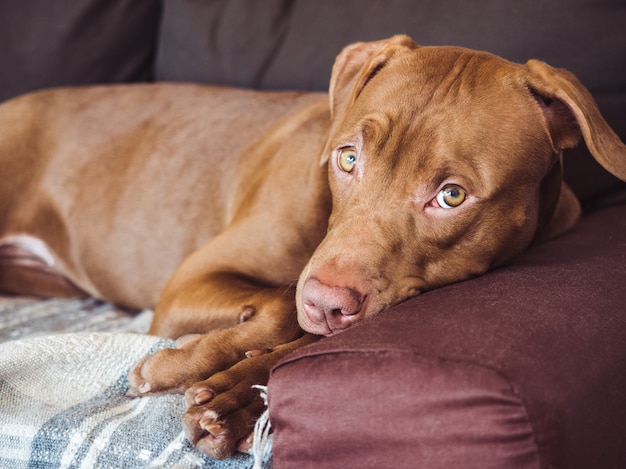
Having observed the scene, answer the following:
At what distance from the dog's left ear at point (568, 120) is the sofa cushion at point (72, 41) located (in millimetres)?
2301

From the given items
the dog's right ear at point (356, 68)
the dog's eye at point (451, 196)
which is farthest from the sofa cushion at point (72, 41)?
the dog's eye at point (451, 196)

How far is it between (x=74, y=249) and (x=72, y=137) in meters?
0.50

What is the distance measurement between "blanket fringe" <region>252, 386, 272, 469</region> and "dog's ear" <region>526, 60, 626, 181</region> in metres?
1.11

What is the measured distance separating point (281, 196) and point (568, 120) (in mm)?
928

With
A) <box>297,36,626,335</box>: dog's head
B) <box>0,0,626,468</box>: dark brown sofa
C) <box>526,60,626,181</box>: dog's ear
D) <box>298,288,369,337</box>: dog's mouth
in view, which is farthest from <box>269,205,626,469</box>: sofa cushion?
<box>526,60,626,181</box>: dog's ear

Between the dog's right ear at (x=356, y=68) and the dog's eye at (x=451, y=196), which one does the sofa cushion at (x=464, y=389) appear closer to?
the dog's eye at (x=451, y=196)

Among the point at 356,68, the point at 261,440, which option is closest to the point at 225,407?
the point at 261,440

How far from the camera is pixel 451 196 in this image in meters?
2.00

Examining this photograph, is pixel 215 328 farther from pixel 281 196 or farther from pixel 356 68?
pixel 356 68

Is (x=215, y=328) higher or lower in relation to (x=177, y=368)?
lower

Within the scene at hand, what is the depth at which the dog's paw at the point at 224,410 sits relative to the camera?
1670 mm

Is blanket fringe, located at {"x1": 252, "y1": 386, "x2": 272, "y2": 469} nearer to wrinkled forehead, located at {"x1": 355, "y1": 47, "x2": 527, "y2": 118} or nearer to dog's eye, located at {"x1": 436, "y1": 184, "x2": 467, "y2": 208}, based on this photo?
dog's eye, located at {"x1": 436, "y1": 184, "x2": 467, "y2": 208}

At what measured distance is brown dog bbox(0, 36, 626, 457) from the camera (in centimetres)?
195

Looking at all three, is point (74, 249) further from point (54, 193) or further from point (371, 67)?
point (371, 67)
